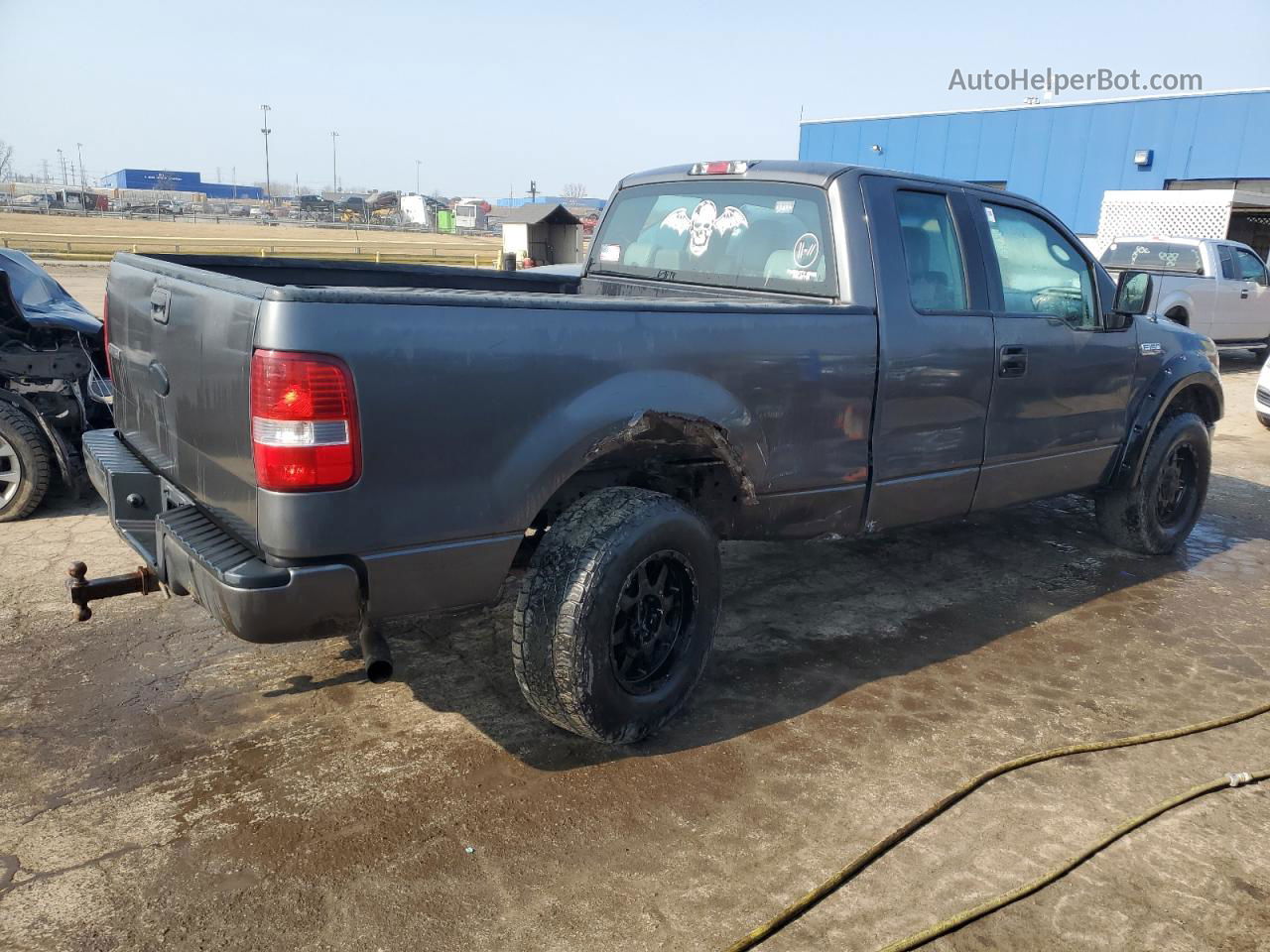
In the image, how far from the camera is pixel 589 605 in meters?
2.99

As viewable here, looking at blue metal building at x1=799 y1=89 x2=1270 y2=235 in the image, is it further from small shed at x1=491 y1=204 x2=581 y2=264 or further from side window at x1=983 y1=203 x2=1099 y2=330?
side window at x1=983 y1=203 x2=1099 y2=330

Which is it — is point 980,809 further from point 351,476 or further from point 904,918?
point 351,476

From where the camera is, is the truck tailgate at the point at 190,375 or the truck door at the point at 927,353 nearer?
the truck tailgate at the point at 190,375

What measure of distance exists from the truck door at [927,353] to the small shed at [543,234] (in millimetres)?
12682

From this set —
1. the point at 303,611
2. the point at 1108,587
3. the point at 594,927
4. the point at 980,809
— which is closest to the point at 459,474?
the point at 303,611

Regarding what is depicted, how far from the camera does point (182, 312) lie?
2.91 meters

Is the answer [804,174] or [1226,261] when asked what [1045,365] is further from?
[1226,261]

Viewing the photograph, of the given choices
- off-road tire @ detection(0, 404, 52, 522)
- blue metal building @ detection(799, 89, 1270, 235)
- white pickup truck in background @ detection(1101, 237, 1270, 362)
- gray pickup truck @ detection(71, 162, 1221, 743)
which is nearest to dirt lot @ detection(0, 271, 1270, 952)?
gray pickup truck @ detection(71, 162, 1221, 743)

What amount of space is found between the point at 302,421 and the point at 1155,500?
4.93 metres

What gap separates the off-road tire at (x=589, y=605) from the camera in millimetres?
2996

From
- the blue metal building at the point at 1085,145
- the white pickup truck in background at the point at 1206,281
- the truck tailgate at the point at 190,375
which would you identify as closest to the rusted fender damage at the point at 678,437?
the truck tailgate at the point at 190,375

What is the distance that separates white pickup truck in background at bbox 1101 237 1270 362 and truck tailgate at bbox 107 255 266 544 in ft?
43.0

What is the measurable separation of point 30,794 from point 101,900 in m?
0.65

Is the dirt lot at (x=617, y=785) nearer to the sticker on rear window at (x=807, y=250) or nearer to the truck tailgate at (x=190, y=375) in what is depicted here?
the truck tailgate at (x=190, y=375)
